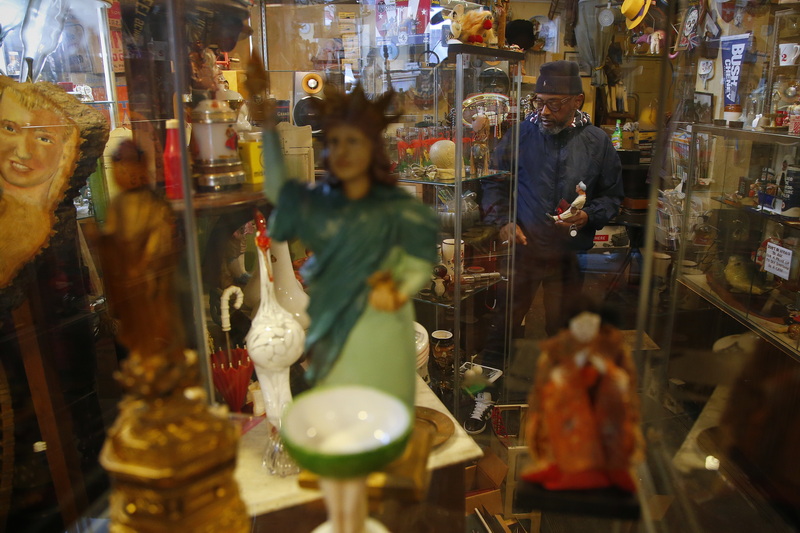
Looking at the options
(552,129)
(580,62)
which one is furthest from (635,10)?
(580,62)

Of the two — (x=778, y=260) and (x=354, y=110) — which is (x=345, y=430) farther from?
(x=778, y=260)

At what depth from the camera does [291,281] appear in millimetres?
1439

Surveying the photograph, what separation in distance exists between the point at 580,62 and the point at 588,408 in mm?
2184

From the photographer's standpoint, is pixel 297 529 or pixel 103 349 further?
pixel 103 349

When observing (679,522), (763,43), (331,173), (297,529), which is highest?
(763,43)

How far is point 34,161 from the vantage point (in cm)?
155

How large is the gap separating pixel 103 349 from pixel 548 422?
1.63 meters

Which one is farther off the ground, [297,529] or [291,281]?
[291,281]

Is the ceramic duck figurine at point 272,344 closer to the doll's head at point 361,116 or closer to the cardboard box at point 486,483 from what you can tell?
the doll's head at point 361,116

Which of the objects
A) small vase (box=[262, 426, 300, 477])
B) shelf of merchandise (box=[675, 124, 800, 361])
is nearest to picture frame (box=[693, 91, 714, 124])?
shelf of merchandise (box=[675, 124, 800, 361])

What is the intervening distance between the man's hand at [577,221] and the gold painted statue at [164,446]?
53.0 inches

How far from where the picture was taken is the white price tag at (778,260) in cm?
200

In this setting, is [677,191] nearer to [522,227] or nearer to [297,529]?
[522,227]

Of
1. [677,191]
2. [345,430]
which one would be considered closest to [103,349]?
[345,430]
